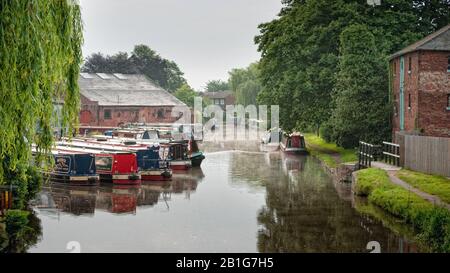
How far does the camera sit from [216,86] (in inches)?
7544

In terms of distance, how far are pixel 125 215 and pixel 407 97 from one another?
20.6 meters

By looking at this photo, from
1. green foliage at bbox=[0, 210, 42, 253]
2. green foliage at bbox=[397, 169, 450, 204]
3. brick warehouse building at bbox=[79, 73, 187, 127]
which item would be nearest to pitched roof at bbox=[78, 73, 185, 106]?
brick warehouse building at bbox=[79, 73, 187, 127]

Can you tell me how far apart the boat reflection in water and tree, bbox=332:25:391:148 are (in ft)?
35.0

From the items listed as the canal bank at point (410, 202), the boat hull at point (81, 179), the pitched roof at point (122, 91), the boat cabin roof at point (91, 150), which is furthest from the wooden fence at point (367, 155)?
the pitched roof at point (122, 91)

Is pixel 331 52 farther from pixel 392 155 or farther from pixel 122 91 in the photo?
pixel 122 91

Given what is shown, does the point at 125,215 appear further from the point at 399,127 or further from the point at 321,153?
the point at 321,153

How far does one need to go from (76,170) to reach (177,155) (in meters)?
8.58

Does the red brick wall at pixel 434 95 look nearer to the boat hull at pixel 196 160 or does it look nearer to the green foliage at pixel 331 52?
the green foliage at pixel 331 52

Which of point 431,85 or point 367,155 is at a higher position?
point 431,85

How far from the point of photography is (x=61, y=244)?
58.9 feet

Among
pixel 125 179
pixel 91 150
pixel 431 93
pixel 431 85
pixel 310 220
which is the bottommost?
pixel 310 220

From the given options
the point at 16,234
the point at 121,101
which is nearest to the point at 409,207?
the point at 16,234

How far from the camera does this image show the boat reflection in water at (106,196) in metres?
24.3
